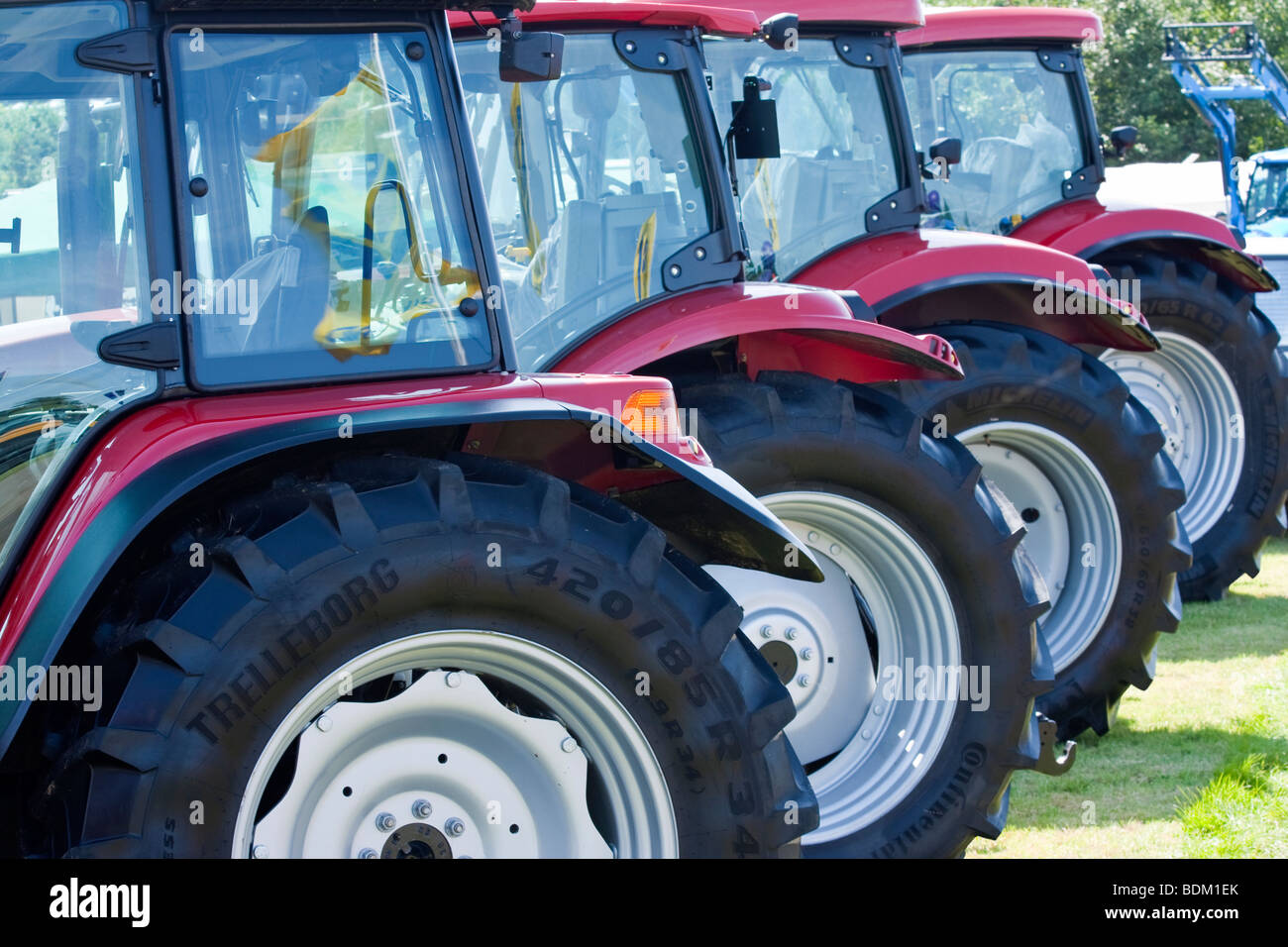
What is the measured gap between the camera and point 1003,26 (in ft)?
22.9

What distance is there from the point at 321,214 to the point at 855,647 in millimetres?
2190

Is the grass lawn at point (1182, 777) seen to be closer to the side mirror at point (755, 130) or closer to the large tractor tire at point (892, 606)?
the large tractor tire at point (892, 606)

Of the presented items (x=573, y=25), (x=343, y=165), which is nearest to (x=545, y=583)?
(x=343, y=165)

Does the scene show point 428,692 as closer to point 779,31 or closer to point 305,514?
point 305,514

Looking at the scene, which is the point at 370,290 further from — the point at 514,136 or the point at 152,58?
the point at 514,136

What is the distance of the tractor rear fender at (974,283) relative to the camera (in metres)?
5.37

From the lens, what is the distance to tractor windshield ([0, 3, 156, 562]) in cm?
264

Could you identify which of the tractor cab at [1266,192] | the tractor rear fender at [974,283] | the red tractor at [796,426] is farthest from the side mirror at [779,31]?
the tractor cab at [1266,192]

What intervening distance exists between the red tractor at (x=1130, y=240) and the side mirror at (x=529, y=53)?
3.83 meters

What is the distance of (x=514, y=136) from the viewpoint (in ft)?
13.8

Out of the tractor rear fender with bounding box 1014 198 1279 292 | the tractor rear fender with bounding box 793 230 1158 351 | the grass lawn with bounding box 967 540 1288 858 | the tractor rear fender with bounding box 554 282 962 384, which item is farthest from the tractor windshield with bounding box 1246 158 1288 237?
the tractor rear fender with bounding box 554 282 962 384

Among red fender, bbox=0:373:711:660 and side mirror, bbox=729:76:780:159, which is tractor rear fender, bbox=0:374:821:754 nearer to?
red fender, bbox=0:373:711:660

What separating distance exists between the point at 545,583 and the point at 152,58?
1127 millimetres

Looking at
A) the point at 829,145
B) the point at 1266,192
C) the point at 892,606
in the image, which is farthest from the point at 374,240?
the point at 1266,192
